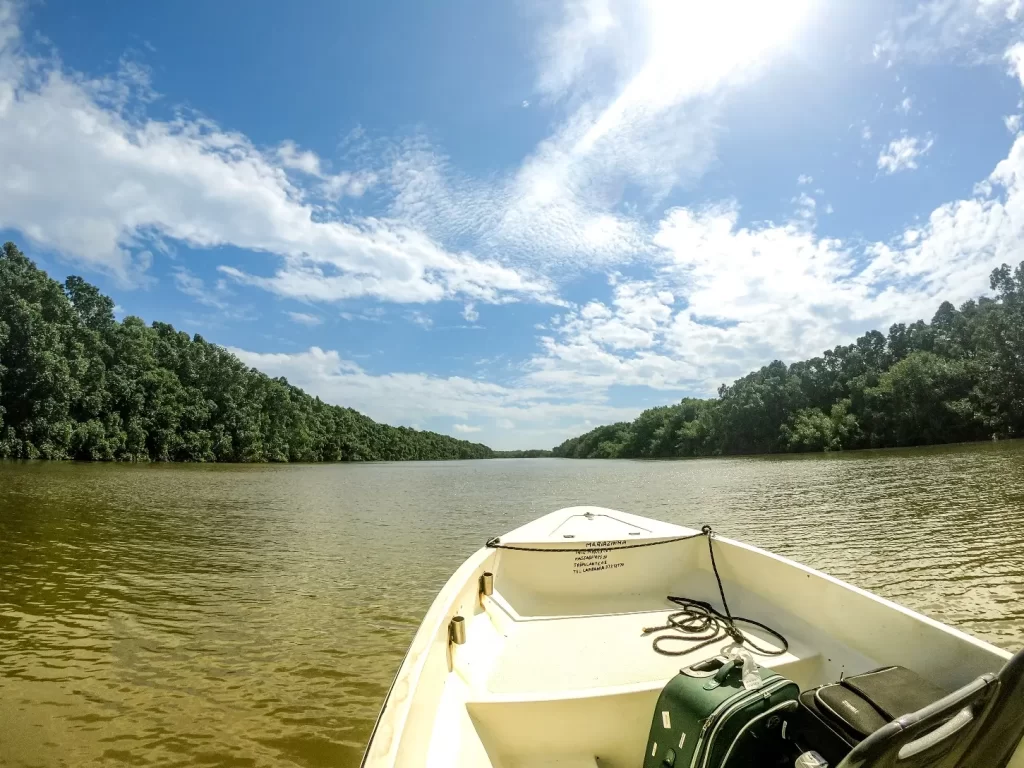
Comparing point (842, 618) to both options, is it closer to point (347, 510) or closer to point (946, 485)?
point (347, 510)

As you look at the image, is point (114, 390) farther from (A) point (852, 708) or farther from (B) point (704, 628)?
(A) point (852, 708)

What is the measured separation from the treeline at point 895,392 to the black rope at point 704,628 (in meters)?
61.2

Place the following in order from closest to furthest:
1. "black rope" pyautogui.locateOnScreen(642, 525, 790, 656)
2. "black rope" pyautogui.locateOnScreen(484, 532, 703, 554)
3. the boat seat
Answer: the boat seat → "black rope" pyautogui.locateOnScreen(642, 525, 790, 656) → "black rope" pyautogui.locateOnScreen(484, 532, 703, 554)

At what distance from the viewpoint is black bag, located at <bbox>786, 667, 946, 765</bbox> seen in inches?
91.3

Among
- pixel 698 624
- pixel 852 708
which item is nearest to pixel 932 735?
pixel 852 708

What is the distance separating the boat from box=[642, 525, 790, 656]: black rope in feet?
0.05

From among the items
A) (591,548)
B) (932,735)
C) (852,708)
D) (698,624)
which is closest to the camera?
(932,735)

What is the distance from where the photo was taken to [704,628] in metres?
4.61

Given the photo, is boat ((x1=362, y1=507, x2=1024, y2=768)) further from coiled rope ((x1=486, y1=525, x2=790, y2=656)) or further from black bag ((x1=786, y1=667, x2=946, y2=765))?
black bag ((x1=786, y1=667, x2=946, y2=765))

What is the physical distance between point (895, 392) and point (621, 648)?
68.4m

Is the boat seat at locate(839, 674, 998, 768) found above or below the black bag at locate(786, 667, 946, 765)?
above

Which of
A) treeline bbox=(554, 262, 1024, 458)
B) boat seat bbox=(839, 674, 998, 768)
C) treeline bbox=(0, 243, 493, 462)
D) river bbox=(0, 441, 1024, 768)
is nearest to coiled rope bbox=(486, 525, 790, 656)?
boat seat bbox=(839, 674, 998, 768)

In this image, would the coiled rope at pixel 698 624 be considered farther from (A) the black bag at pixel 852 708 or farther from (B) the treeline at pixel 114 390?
(B) the treeline at pixel 114 390

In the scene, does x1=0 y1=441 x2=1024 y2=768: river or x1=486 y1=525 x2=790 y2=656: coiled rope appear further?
x1=0 y1=441 x2=1024 y2=768: river
